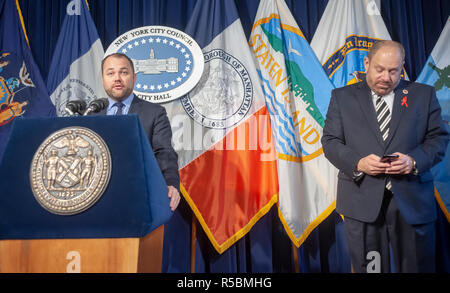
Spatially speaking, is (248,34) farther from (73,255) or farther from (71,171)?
(73,255)

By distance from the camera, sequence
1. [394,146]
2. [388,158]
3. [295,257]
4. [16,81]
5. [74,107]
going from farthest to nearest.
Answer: [16,81], [295,257], [394,146], [388,158], [74,107]

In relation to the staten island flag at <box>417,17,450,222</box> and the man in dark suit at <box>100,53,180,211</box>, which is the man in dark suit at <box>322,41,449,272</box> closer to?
the man in dark suit at <box>100,53,180,211</box>

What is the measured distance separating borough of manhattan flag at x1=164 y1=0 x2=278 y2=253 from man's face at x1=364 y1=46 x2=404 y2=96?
1.05 m

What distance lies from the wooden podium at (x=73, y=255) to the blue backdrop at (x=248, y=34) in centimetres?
181

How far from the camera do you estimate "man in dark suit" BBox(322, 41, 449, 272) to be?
1.61 meters

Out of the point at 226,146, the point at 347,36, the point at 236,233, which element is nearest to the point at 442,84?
the point at 347,36

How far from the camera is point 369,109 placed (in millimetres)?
1741

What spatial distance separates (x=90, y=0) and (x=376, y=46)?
243cm

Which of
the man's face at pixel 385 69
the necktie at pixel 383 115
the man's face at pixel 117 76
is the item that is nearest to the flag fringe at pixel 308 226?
the necktie at pixel 383 115

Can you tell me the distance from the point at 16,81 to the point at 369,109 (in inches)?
105

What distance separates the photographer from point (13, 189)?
1005mm

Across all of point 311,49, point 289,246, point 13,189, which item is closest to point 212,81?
point 311,49
